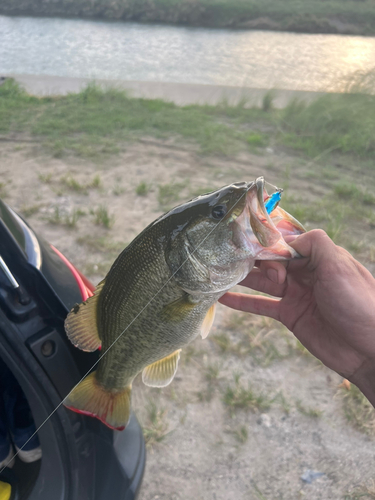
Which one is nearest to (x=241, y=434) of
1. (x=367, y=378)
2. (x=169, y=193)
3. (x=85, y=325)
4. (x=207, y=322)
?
(x=367, y=378)

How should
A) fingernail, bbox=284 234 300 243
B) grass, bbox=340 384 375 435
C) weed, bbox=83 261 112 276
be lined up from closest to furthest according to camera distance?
fingernail, bbox=284 234 300 243 < grass, bbox=340 384 375 435 < weed, bbox=83 261 112 276

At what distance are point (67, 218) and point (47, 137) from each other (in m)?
3.36

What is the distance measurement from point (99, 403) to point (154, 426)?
0.93m

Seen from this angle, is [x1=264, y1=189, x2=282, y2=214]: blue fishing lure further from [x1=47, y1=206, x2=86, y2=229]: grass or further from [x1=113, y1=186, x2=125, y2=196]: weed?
[x1=113, y1=186, x2=125, y2=196]: weed

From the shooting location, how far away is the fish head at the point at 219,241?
1.31 meters

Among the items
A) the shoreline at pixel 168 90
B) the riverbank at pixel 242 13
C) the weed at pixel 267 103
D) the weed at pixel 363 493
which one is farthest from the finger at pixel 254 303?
the riverbank at pixel 242 13

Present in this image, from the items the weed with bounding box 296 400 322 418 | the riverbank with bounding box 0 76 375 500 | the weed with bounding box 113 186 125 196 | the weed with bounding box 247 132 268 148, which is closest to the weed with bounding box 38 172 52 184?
the riverbank with bounding box 0 76 375 500

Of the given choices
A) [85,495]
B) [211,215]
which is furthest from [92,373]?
[211,215]

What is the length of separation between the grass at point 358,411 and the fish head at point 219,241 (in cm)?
159

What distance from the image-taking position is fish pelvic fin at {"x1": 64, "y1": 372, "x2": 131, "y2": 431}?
4.82ft

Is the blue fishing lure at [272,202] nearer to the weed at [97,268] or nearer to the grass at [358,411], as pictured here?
the grass at [358,411]

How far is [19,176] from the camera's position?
5301 millimetres

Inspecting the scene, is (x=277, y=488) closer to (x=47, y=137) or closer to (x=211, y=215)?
(x=211, y=215)

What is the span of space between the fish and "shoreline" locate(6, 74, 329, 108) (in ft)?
28.0
